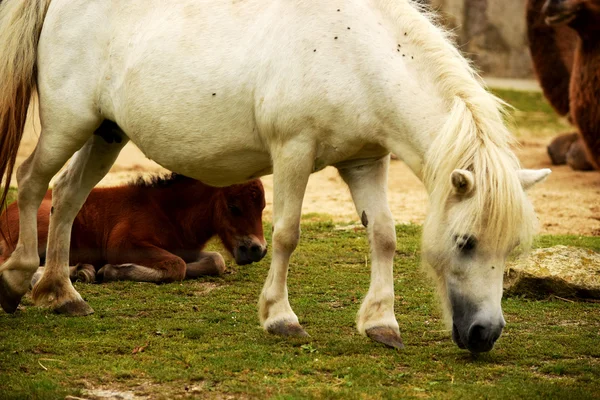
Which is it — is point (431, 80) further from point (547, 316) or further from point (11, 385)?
point (11, 385)

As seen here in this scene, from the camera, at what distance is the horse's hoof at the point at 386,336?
4.38m

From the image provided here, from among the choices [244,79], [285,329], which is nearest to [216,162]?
[244,79]

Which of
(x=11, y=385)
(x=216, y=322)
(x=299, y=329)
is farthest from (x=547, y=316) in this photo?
(x=11, y=385)

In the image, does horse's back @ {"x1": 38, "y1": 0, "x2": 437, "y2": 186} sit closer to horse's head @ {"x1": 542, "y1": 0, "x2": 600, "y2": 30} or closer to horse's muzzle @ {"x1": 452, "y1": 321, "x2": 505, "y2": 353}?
horse's muzzle @ {"x1": 452, "y1": 321, "x2": 505, "y2": 353}

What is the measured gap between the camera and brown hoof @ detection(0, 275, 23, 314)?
4898mm

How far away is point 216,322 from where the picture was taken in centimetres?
491

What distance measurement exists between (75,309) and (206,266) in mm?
1300

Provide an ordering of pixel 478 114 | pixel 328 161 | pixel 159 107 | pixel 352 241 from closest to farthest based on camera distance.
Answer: pixel 478 114 < pixel 328 161 < pixel 159 107 < pixel 352 241

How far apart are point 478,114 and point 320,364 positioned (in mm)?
1348

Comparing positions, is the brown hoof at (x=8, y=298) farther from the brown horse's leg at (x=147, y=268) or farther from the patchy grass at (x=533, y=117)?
the patchy grass at (x=533, y=117)

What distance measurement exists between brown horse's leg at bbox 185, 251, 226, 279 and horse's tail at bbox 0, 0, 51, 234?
4.86 ft

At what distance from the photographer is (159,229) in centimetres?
618

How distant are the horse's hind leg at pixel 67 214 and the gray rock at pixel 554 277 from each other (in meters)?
2.60

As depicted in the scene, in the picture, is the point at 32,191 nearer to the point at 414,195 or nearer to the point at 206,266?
the point at 206,266
